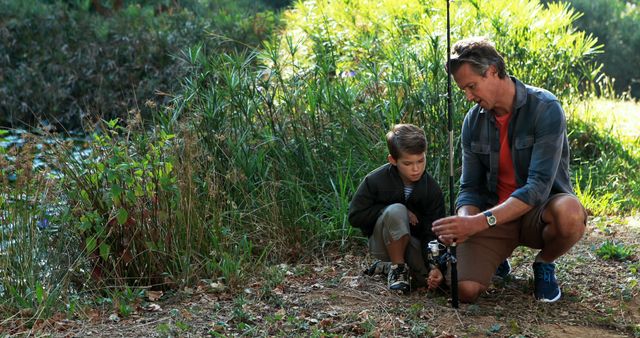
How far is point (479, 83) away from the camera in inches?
167

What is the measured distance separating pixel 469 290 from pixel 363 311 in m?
0.54

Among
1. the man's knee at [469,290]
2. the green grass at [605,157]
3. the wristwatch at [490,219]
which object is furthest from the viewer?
the green grass at [605,157]

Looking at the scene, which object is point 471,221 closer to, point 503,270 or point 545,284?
point 545,284

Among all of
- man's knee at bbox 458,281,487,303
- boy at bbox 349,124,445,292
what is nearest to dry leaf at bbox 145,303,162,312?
boy at bbox 349,124,445,292

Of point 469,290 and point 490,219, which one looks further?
point 469,290

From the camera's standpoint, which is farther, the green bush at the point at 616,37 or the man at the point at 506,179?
the green bush at the point at 616,37

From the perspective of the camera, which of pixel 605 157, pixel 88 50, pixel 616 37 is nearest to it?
pixel 605 157

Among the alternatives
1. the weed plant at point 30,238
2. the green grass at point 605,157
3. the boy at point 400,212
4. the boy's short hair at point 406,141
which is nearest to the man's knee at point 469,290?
the boy at point 400,212

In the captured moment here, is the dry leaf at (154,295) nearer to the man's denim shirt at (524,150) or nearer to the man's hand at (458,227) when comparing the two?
the man's hand at (458,227)

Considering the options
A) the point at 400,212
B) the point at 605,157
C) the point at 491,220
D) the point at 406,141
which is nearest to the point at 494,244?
the point at 491,220

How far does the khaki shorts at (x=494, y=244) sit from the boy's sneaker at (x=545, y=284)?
11 cm

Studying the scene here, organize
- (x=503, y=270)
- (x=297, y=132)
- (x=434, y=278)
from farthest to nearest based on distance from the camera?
(x=297, y=132)
(x=503, y=270)
(x=434, y=278)

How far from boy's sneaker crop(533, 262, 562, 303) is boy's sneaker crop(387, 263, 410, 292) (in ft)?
2.08

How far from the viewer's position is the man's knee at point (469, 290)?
436cm
